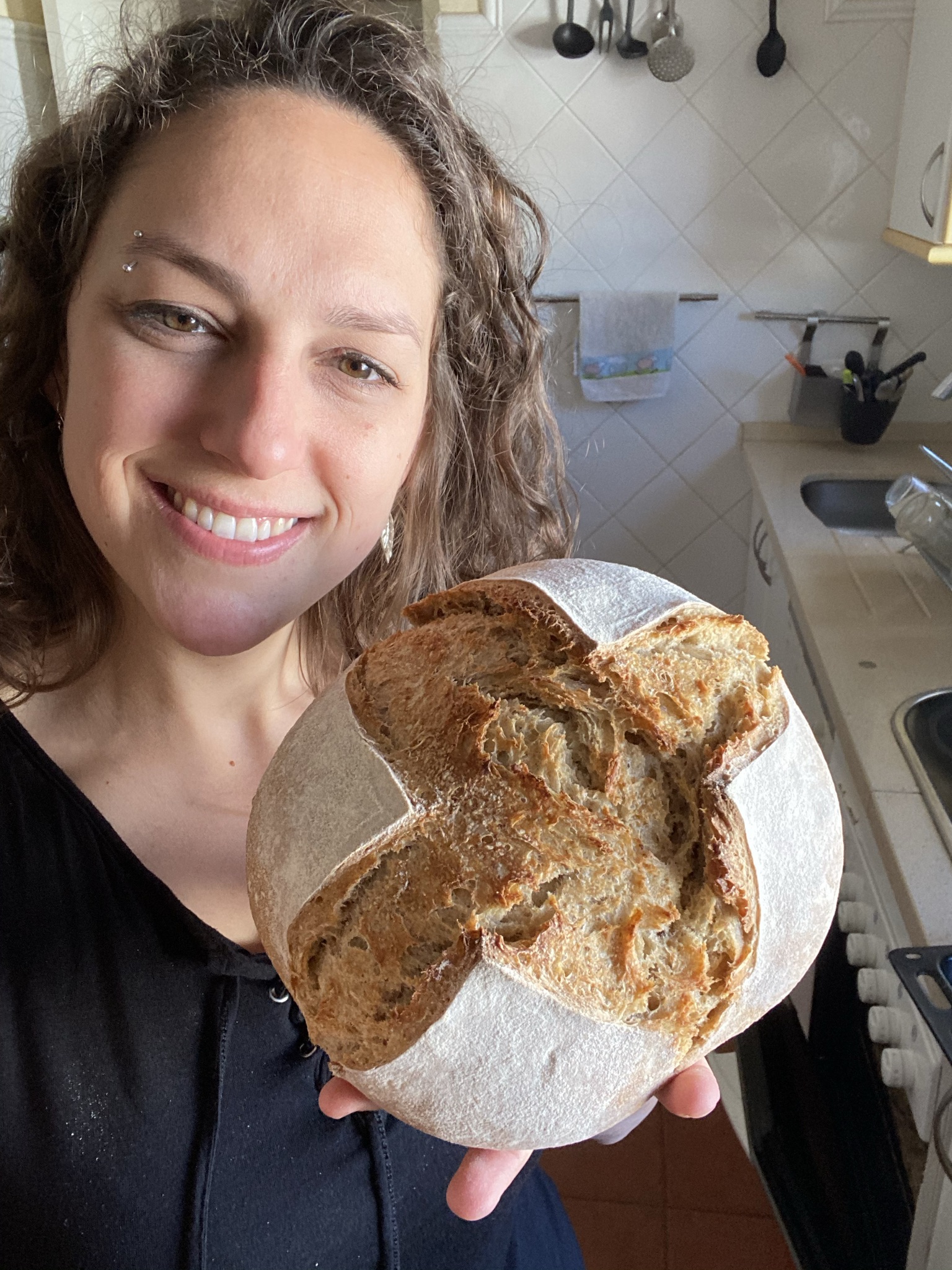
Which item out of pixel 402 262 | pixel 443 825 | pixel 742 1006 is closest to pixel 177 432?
pixel 402 262

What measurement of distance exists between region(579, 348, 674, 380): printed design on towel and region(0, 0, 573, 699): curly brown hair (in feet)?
5.03

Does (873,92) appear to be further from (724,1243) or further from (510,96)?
(724,1243)

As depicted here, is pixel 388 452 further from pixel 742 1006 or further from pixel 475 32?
pixel 475 32

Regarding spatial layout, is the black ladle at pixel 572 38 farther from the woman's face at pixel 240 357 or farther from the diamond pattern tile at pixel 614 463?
the woman's face at pixel 240 357

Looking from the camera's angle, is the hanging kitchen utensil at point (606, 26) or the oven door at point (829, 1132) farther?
the hanging kitchen utensil at point (606, 26)

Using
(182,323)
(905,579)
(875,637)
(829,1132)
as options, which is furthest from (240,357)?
(905,579)

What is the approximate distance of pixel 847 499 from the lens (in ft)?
8.30

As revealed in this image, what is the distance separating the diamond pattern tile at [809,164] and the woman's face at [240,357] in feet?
6.90

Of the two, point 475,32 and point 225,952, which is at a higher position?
point 475,32

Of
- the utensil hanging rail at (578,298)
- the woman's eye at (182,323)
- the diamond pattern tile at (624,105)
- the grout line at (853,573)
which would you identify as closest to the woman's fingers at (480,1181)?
the woman's eye at (182,323)

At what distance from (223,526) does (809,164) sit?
2417 millimetres

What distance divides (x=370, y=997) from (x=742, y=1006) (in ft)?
0.91

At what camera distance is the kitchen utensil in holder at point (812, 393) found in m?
2.65

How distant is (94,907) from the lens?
88 cm
